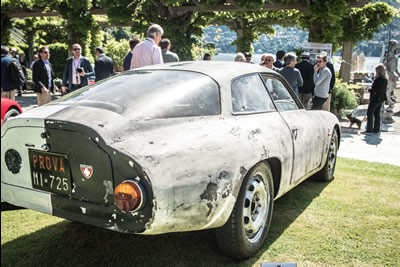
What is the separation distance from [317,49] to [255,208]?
10506 millimetres

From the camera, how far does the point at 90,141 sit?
229 centimetres

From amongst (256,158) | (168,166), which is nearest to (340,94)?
(256,158)

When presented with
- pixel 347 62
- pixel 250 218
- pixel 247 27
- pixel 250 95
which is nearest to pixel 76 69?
pixel 250 95

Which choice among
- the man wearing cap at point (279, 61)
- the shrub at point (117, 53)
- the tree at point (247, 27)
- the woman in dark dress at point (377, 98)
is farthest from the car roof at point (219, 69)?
the shrub at point (117, 53)

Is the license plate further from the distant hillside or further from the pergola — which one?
the pergola

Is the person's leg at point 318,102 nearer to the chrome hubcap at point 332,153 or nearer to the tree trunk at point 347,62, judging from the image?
the chrome hubcap at point 332,153

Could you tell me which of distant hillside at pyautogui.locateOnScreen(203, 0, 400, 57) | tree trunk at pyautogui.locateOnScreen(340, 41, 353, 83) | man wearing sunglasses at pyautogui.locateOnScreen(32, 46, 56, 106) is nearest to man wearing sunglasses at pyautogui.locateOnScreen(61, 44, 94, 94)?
man wearing sunglasses at pyautogui.locateOnScreen(32, 46, 56, 106)

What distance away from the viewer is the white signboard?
12.1 m

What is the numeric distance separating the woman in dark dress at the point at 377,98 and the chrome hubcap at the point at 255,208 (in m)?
7.73

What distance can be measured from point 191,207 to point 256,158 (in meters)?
0.72

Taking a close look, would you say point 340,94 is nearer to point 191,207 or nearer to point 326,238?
point 326,238

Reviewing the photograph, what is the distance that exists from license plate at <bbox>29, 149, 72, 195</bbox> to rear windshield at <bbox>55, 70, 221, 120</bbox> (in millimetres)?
451

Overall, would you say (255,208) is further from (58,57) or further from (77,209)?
(58,57)

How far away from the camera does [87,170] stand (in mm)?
2338
